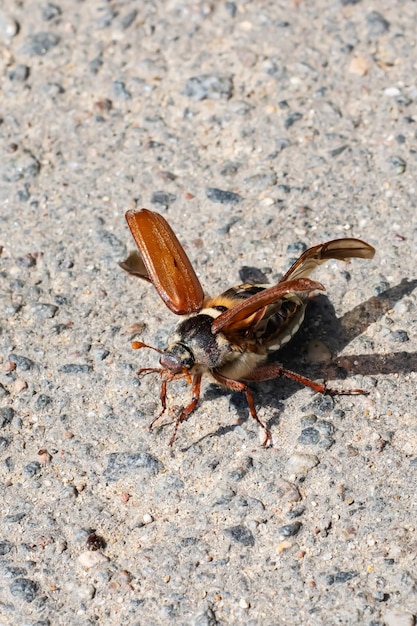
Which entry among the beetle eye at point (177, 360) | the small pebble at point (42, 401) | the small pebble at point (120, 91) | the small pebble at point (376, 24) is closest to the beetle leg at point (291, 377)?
the beetle eye at point (177, 360)

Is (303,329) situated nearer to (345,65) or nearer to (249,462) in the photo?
(249,462)

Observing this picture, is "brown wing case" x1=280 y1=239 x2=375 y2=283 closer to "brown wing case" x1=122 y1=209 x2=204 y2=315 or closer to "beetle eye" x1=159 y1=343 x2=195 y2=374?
"brown wing case" x1=122 y1=209 x2=204 y2=315

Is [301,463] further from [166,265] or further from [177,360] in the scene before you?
→ [166,265]

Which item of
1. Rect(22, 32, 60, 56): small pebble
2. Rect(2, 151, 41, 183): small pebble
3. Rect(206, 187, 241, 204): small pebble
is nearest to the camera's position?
Rect(206, 187, 241, 204): small pebble

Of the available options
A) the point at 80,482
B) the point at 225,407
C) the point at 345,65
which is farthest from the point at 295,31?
the point at 80,482

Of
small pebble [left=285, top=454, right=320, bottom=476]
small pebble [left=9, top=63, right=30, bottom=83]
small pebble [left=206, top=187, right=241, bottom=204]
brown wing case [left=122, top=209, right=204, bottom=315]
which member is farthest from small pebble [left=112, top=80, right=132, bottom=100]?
small pebble [left=285, top=454, right=320, bottom=476]

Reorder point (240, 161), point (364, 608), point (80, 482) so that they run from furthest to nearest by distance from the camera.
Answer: point (240, 161) → point (80, 482) → point (364, 608)

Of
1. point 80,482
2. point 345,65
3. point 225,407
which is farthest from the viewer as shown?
point 345,65

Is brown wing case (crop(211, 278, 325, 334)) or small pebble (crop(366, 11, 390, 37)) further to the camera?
small pebble (crop(366, 11, 390, 37))
